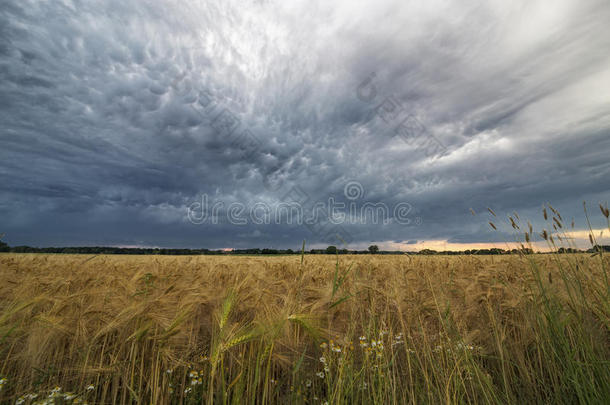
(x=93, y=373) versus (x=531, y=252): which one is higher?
(x=531, y=252)

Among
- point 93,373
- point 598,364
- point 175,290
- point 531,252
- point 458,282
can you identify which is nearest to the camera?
point 598,364

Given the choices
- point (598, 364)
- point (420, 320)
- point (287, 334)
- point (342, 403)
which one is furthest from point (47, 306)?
point (598, 364)

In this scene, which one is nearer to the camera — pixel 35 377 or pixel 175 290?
pixel 35 377

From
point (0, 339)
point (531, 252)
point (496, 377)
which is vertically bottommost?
point (496, 377)

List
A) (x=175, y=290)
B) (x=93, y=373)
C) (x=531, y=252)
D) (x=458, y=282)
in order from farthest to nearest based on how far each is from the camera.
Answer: (x=458, y=282) < (x=175, y=290) < (x=531, y=252) < (x=93, y=373)

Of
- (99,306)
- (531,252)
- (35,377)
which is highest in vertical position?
(531,252)

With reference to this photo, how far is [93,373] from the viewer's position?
2.20 metres

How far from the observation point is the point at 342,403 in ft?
6.26

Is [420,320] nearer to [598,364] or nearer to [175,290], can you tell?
[598,364]

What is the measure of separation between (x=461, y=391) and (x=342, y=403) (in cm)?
117

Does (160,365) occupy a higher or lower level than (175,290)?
lower

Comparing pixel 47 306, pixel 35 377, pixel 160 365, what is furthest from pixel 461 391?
pixel 47 306

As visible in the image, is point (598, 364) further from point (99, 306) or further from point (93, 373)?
point (99, 306)

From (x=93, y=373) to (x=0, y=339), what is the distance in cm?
88
